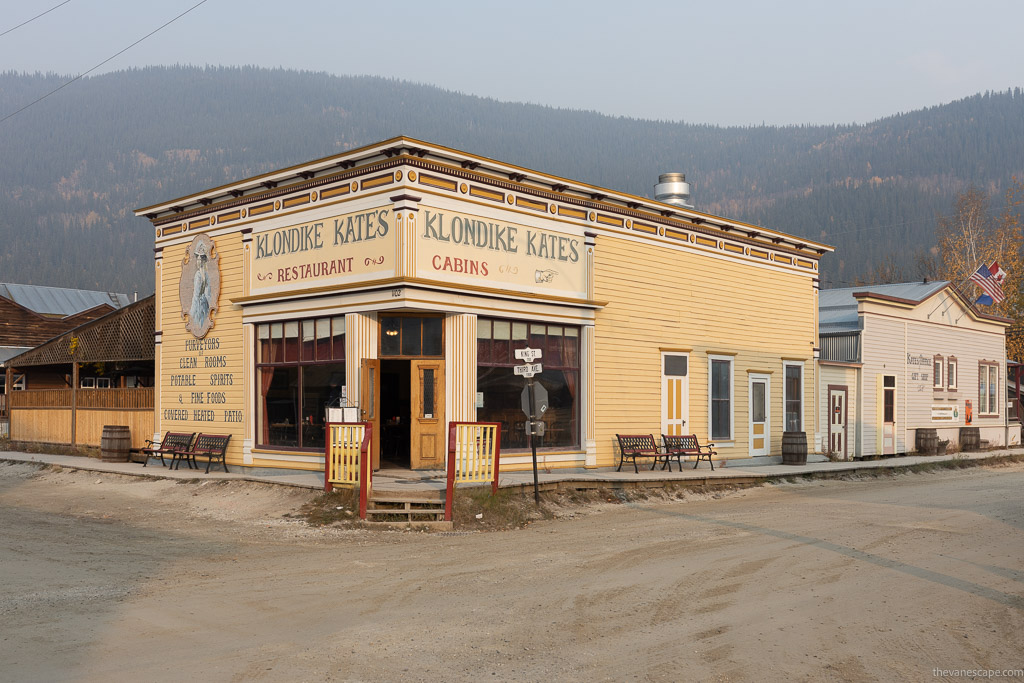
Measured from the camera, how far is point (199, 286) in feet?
72.5

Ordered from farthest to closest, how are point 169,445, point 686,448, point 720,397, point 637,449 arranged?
point 720,397 < point 686,448 < point 169,445 < point 637,449

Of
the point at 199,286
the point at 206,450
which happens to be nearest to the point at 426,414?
the point at 206,450

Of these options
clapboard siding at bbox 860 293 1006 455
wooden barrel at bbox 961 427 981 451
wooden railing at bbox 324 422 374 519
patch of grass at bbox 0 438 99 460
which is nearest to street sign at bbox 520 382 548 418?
wooden railing at bbox 324 422 374 519

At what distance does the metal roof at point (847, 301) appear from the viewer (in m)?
30.7

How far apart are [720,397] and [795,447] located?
2.83m

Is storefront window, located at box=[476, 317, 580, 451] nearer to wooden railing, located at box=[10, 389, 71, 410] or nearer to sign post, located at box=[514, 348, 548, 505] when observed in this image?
Result: sign post, located at box=[514, 348, 548, 505]

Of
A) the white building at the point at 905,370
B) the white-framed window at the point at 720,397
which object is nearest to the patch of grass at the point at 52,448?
the white-framed window at the point at 720,397

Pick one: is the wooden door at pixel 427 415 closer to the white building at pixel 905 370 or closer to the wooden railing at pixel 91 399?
the wooden railing at pixel 91 399

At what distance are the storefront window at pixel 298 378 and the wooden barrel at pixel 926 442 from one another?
22.1 metres

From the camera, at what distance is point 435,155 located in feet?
59.4

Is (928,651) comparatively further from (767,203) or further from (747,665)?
(767,203)

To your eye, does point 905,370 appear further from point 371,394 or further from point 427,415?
point 371,394

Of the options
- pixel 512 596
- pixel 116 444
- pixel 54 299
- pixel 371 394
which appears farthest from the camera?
pixel 54 299

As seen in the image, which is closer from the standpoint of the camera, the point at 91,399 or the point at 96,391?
the point at 96,391
